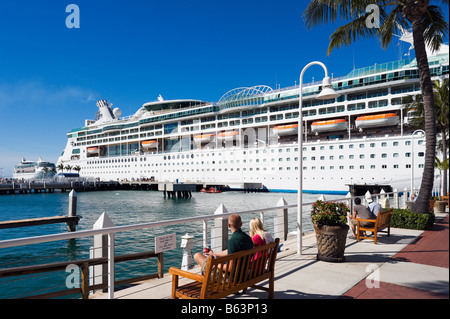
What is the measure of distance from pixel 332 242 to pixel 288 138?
137 feet

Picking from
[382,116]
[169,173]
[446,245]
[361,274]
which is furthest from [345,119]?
[446,245]

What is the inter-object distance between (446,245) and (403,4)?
1125cm

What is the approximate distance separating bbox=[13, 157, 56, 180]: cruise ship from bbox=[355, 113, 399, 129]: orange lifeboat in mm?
91474

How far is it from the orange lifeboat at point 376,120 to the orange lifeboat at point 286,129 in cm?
843

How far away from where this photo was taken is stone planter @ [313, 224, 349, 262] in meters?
5.75

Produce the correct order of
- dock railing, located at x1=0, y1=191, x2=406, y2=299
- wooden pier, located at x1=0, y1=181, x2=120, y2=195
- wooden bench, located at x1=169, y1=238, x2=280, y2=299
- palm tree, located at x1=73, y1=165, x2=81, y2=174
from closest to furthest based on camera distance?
wooden bench, located at x1=169, y1=238, x2=280, y2=299 < dock railing, located at x1=0, y1=191, x2=406, y2=299 < wooden pier, located at x1=0, y1=181, x2=120, y2=195 < palm tree, located at x1=73, y1=165, x2=81, y2=174

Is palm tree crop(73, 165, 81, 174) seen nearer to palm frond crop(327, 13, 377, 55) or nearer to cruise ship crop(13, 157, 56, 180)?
cruise ship crop(13, 157, 56, 180)

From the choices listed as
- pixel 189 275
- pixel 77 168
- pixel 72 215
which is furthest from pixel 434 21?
pixel 77 168

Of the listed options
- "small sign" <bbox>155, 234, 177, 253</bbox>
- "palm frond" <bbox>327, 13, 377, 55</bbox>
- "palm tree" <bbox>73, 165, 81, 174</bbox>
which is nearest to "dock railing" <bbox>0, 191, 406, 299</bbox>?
"small sign" <bbox>155, 234, 177, 253</bbox>

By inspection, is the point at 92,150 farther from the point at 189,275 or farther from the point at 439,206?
the point at 189,275

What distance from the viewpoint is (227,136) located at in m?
52.3

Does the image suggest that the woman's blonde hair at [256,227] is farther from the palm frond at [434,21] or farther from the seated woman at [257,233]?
the palm frond at [434,21]
